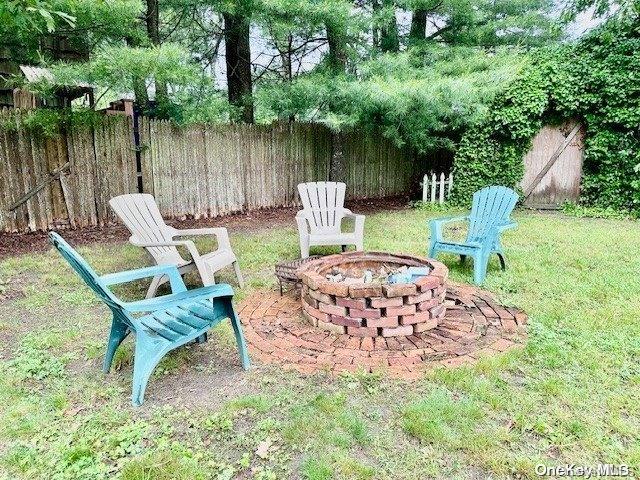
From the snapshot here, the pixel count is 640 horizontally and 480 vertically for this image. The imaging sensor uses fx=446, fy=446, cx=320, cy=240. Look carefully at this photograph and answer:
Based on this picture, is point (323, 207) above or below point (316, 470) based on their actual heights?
above

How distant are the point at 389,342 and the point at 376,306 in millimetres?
248

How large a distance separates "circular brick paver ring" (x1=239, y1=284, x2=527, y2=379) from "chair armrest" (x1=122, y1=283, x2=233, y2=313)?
573 mm

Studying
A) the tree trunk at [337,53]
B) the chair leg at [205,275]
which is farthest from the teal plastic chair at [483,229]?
the tree trunk at [337,53]

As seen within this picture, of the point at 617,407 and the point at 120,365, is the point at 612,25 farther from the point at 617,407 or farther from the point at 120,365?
the point at 120,365

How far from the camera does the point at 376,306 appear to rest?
9.64 ft

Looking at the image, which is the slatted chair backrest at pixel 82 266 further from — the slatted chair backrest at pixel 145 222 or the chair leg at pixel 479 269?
the chair leg at pixel 479 269

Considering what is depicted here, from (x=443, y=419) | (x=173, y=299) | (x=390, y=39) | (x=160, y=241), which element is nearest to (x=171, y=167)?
(x=160, y=241)

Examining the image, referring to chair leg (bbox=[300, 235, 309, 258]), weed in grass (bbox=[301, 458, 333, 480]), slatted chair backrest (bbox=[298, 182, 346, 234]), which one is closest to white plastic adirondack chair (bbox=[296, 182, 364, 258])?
slatted chair backrest (bbox=[298, 182, 346, 234])

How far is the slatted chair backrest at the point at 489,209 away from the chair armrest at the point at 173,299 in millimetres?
2898

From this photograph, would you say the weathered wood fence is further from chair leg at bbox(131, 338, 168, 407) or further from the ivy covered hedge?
chair leg at bbox(131, 338, 168, 407)

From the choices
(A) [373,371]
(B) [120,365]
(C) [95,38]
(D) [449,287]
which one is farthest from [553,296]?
(C) [95,38]

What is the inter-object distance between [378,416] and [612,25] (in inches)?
336

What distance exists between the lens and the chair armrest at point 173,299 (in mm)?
2211

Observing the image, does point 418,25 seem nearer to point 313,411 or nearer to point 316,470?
point 313,411
